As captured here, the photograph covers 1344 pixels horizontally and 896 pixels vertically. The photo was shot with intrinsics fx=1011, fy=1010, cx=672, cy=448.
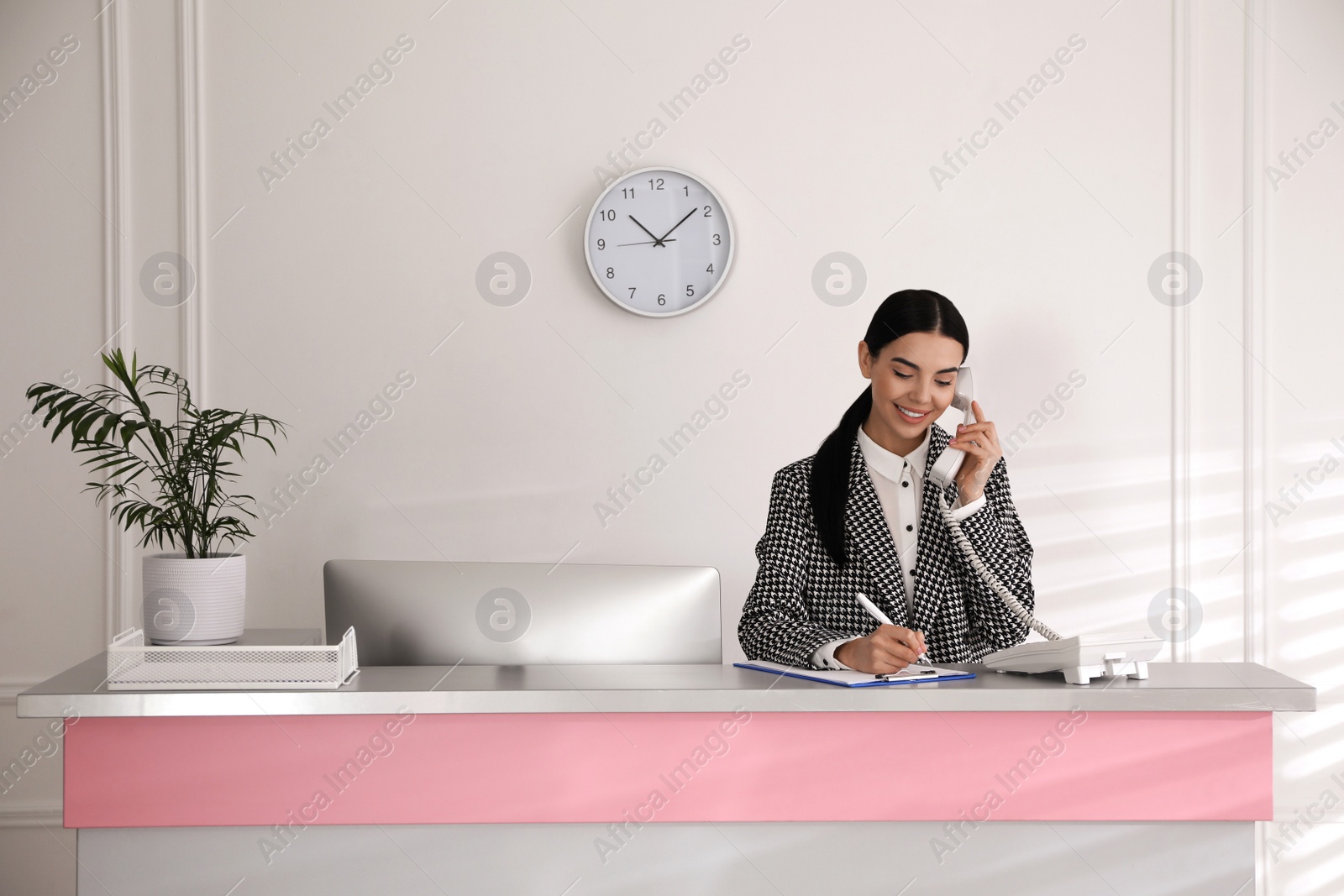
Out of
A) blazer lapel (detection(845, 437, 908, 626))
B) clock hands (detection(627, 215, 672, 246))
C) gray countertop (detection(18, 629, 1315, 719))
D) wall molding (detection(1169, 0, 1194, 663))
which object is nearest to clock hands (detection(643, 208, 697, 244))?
clock hands (detection(627, 215, 672, 246))

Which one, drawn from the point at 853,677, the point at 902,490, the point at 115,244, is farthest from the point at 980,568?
the point at 115,244

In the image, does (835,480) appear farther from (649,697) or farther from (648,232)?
(648,232)

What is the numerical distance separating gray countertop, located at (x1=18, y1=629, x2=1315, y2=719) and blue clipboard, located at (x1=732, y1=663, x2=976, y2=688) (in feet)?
0.07

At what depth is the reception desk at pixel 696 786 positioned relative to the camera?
4.99ft

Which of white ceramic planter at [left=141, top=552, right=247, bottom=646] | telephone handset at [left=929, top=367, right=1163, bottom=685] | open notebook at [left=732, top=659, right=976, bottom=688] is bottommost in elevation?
open notebook at [left=732, top=659, right=976, bottom=688]

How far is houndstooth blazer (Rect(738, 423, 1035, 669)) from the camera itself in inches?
82.0

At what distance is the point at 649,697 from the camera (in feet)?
5.12

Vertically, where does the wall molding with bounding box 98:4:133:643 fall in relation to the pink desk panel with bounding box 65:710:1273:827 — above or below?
above

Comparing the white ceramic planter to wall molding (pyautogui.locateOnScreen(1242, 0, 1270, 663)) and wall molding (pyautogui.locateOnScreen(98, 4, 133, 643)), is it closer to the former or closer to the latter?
wall molding (pyautogui.locateOnScreen(98, 4, 133, 643))

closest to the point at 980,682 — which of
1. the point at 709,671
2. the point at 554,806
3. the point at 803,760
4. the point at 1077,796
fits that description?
the point at 1077,796

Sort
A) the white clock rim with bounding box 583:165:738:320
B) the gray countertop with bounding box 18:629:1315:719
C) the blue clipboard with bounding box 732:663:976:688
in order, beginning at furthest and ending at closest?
the white clock rim with bounding box 583:165:738:320, the blue clipboard with bounding box 732:663:976:688, the gray countertop with bounding box 18:629:1315:719

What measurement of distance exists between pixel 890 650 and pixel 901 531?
0.65m

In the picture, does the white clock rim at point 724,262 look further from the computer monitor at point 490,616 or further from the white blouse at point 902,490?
the computer monitor at point 490,616

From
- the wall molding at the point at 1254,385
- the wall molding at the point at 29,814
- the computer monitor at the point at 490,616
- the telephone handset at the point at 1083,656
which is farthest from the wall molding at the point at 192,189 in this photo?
the wall molding at the point at 1254,385
